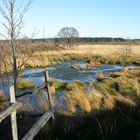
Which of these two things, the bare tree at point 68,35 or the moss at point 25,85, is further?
the bare tree at point 68,35

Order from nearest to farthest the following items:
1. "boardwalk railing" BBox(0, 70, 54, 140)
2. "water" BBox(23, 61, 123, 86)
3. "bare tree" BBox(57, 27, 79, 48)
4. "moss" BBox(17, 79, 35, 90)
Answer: "boardwalk railing" BBox(0, 70, 54, 140), "moss" BBox(17, 79, 35, 90), "water" BBox(23, 61, 123, 86), "bare tree" BBox(57, 27, 79, 48)

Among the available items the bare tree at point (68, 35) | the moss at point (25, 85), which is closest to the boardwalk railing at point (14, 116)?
the moss at point (25, 85)

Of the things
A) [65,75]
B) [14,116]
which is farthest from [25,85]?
[14,116]

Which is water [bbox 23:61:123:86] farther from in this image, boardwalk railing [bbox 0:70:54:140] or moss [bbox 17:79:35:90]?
boardwalk railing [bbox 0:70:54:140]

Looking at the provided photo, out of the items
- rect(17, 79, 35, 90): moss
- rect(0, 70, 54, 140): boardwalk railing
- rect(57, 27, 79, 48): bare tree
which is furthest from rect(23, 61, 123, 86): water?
rect(57, 27, 79, 48): bare tree

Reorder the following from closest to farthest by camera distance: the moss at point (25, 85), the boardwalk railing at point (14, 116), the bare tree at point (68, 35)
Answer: the boardwalk railing at point (14, 116), the moss at point (25, 85), the bare tree at point (68, 35)

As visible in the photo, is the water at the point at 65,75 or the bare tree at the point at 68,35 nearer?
the water at the point at 65,75

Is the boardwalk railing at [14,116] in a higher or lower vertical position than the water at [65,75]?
higher

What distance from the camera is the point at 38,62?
112 ft

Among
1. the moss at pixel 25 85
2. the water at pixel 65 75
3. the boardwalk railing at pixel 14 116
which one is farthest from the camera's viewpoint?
the water at pixel 65 75

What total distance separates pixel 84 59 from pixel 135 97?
33.7 m

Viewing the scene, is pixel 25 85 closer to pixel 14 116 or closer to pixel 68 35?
pixel 14 116

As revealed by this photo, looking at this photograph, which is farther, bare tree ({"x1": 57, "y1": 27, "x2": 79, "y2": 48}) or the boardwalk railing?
bare tree ({"x1": 57, "y1": 27, "x2": 79, "y2": 48})

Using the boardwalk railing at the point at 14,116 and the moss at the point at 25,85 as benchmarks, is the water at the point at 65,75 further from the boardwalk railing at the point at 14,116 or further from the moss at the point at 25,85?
the boardwalk railing at the point at 14,116
